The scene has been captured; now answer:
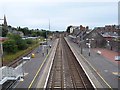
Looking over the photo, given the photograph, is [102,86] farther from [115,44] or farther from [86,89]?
[115,44]

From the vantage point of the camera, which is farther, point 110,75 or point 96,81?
point 110,75

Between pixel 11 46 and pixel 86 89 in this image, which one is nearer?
pixel 86 89

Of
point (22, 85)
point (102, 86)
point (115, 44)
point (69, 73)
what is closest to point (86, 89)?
Answer: point (102, 86)

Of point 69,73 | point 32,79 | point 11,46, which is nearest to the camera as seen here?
point 32,79

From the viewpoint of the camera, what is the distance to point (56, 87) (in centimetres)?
2358

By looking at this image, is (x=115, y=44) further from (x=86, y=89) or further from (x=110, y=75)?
(x=86, y=89)

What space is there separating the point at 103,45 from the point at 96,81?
4482 centimetres

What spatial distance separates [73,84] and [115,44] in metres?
30.1

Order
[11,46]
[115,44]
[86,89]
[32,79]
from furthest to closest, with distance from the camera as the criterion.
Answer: [115,44] → [11,46] → [32,79] → [86,89]

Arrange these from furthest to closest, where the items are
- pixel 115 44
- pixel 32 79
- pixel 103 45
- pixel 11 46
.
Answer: pixel 103 45 → pixel 115 44 → pixel 11 46 → pixel 32 79

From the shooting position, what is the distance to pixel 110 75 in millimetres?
27859

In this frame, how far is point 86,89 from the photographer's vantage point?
73.3 feet

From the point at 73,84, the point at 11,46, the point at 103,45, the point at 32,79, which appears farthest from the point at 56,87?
the point at 103,45

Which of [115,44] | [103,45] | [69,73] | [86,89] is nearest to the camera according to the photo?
[86,89]
